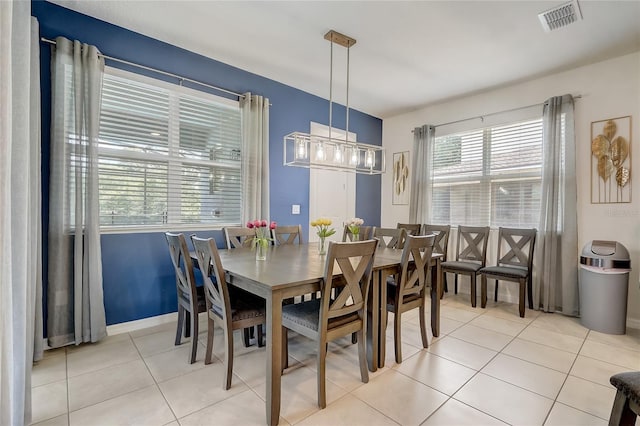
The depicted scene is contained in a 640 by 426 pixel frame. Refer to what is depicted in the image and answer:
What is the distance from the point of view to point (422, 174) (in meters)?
4.64

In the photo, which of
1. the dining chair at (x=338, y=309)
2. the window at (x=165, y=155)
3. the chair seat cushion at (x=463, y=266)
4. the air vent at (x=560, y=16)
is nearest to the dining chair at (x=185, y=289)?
the dining chair at (x=338, y=309)

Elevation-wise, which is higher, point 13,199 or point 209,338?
point 13,199

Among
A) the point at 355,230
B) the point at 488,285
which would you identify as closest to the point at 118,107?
the point at 355,230

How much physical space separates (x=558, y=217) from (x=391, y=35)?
2.75m

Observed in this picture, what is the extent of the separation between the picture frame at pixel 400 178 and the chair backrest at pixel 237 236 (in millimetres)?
2876

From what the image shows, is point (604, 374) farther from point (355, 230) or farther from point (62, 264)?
point (62, 264)

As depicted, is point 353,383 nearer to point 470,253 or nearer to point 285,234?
point 285,234

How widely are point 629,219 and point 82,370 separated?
16.5 ft

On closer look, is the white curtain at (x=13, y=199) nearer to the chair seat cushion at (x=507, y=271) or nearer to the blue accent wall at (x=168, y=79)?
the blue accent wall at (x=168, y=79)

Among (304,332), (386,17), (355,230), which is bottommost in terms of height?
(304,332)

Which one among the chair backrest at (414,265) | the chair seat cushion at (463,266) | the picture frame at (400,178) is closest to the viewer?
the chair backrest at (414,265)

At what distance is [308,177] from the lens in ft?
14.2

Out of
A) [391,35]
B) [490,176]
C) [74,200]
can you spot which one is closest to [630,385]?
[391,35]

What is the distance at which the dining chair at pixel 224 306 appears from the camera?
1884mm
